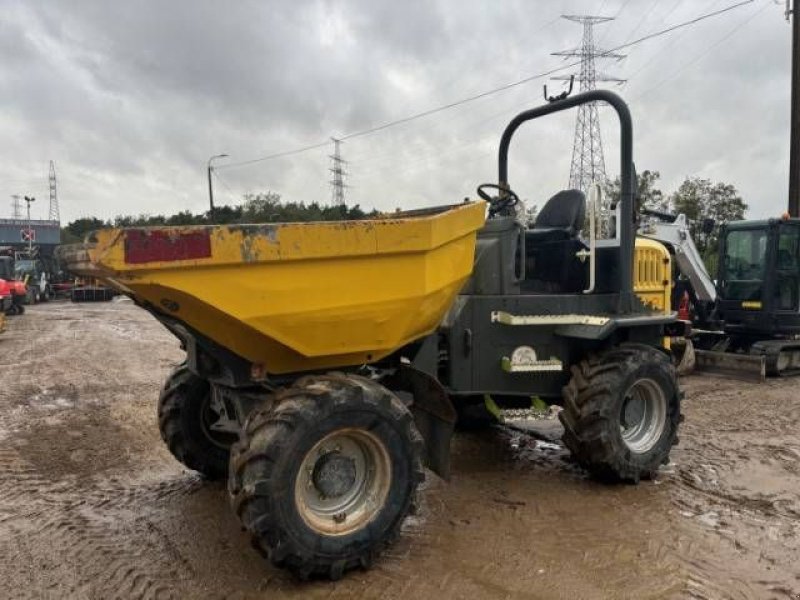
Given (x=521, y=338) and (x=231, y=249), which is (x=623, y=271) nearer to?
(x=521, y=338)

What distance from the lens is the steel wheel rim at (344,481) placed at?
3.47 m

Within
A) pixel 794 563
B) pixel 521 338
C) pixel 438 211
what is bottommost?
pixel 794 563

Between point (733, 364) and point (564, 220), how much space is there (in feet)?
20.1

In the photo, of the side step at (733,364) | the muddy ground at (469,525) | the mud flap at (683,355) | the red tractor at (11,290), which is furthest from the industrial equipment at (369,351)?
the red tractor at (11,290)

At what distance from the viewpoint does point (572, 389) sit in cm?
484

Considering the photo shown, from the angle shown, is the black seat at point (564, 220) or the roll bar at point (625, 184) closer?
the roll bar at point (625, 184)

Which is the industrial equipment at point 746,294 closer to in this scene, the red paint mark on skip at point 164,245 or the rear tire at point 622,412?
the rear tire at point 622,412

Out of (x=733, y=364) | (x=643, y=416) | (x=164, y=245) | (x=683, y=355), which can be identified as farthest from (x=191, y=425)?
(x=733, y=364)

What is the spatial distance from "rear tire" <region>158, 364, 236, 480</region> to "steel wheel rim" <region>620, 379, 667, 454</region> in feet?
9.52

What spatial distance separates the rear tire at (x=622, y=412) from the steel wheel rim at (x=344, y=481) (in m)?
1.75

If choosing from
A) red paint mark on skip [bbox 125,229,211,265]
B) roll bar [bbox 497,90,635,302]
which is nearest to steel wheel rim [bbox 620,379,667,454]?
roll bar [bbox 497,90,635,302]

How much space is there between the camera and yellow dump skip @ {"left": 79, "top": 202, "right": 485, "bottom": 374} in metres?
3.03

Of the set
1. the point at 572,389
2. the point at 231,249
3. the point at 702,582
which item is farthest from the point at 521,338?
the point at 231,249

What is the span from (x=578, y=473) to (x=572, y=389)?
0.75 meters
